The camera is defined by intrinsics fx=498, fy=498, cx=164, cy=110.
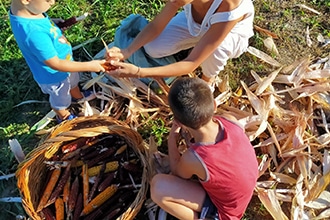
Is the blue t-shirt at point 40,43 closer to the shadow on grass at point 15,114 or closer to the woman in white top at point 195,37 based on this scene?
the woman in white top at point 195,37

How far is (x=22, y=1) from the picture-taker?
3.14m

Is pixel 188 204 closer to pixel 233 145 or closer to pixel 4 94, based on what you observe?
pixel 233 145

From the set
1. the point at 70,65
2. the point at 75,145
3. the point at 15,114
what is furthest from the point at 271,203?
the point at 15,114

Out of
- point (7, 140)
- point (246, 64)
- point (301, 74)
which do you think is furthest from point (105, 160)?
point (301, 74)

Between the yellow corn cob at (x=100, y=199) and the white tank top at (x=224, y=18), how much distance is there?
1313mm

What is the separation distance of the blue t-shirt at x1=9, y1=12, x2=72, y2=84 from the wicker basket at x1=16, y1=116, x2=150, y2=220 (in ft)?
1.28

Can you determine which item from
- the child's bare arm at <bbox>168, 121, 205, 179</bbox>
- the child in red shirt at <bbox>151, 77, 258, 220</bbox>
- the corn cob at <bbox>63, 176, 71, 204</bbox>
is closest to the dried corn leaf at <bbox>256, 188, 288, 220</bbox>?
the child in red shirt at <bbox>151, 77, 258, 220</bbox>

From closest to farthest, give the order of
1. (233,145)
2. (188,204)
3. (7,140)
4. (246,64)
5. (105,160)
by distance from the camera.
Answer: (233,145) < (188,204) < (105,160) < (7,140) < (246,64)

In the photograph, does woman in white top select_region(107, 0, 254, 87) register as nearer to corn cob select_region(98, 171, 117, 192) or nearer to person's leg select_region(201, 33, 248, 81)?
person's leg select_region(201, 33, 248, 81)

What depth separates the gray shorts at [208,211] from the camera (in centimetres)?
327

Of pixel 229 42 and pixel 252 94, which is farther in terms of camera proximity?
pixel 252 94

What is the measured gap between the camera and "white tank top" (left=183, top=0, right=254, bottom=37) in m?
3.38

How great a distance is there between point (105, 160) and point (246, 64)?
59.2 inches

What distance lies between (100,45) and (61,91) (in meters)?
0.81
